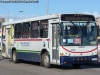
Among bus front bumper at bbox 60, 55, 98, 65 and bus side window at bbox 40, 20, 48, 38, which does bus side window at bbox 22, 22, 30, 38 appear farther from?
bus front bumper at bbox 60, 55, 98, 65

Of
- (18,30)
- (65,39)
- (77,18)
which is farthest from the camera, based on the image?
(18,30)

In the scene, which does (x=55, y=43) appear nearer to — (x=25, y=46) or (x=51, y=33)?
(x=51, y=33)

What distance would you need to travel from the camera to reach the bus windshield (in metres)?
15.5

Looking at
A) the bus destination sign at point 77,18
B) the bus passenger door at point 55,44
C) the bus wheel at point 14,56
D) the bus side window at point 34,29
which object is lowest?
the bus wheel at point 14,56

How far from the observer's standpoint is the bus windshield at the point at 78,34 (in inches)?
611

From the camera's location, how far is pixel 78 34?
51.4 feet

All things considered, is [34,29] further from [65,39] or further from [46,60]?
[65,39]

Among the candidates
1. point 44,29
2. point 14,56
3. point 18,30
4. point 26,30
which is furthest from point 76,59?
point 14,56

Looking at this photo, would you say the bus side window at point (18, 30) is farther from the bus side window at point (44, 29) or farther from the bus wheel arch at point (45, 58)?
the bus wheel arch at point (45, 58)

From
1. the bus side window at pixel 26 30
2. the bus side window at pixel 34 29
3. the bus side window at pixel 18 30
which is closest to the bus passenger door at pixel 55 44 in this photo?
the bus side window at pixel 34 29

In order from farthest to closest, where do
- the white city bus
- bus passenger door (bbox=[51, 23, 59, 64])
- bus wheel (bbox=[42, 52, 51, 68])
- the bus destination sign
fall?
bus wheel (bbox=[42, 52, 51, 68])
bus passenger door (bbox=[51, 23, 59, 64])
the bus destination sign
the white city bus

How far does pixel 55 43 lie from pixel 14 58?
656 cm

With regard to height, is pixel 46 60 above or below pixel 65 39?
below

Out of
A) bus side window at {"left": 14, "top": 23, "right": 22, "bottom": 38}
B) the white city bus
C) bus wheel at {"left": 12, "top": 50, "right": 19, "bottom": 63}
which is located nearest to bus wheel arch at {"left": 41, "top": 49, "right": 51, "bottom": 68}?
the white city bus
